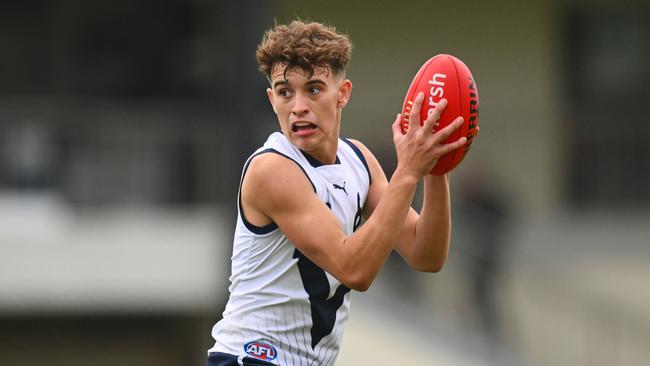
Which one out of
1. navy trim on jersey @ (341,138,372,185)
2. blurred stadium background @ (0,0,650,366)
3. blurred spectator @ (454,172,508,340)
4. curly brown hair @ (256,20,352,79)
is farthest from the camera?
blurred stadium background @ (0,0,650,366)

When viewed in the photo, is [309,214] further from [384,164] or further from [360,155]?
[384,164]

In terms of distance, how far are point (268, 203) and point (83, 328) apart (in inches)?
461

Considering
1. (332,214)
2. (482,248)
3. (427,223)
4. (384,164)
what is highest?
(332,214)

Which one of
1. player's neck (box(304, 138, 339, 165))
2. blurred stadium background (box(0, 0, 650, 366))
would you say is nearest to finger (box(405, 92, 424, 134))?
player's neck (box(304, 138, 339, 165))

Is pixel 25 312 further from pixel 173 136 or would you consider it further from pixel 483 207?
pixel 483 207

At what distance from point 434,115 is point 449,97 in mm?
191

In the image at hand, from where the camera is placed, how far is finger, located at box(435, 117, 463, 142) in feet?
16.4

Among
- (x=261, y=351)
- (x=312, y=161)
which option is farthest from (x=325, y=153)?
(x=261, y=351)

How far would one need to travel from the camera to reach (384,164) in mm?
13828

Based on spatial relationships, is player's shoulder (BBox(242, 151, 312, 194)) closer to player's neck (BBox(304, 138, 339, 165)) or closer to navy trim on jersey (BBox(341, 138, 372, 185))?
player's neck (BBox(304, 138, 339, 165))

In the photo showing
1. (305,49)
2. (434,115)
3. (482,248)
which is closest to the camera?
(434,115)

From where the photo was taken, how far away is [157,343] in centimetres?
1688

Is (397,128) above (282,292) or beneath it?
above

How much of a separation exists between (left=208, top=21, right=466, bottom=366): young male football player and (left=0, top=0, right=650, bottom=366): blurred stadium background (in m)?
7.79
